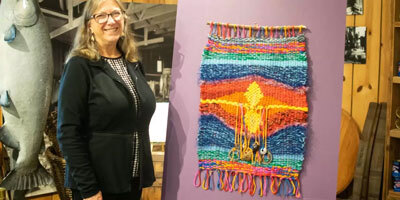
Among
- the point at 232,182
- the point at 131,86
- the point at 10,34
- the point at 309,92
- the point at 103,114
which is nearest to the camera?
the point at 103,114

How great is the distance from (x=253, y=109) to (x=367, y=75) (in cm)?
153

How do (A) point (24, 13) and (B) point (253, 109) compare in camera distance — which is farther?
(A) point (24, 13)

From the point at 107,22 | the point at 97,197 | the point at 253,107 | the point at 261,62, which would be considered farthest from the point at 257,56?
the point at 97,197

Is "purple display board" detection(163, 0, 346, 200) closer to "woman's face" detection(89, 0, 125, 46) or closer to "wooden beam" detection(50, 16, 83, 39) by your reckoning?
→ "woman's face" detection(89, 0, 125, 46)

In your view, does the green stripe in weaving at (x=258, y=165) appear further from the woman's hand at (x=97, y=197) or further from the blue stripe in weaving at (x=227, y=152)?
the woman's hand at (x=97, y=197)

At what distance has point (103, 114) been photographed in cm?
175

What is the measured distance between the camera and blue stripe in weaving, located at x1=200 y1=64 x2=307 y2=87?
1986 millimetres

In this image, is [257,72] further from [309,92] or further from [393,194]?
[393,194]

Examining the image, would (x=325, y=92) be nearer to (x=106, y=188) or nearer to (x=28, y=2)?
(x=106, y=188)

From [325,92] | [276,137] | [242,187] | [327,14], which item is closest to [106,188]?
[242,187]

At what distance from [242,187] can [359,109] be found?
5.12ft

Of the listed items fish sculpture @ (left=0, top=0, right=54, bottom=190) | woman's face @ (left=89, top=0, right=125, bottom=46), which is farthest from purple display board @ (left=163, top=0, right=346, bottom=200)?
fish sculpture @ (left=0, top=0, right=54, bottom=190)

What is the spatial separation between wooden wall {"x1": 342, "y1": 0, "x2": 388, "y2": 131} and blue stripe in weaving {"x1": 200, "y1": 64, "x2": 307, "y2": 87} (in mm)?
1440

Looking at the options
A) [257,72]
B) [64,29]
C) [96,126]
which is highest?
[64,29]
